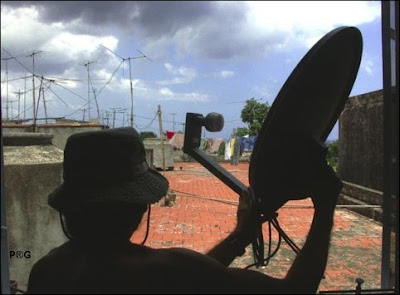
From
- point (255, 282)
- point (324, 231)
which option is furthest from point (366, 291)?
point (255, 282)

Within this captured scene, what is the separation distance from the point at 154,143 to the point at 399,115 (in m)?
18.2

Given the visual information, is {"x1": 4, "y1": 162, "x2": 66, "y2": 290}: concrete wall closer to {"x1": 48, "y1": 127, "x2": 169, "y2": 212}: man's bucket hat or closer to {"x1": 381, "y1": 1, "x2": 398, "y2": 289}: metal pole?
{"x1": 48, "y1": 127, "x2": 169, "y2": 212}: man's bucket hat

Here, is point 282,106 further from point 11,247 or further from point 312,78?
point 11,247

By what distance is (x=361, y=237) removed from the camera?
682 centimetres

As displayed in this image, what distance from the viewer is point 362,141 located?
9047 mm

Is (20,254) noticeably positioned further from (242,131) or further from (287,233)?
(242,131)

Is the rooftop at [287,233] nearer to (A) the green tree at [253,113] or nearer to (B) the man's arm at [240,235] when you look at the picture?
(B) the man's arm at [240,235]

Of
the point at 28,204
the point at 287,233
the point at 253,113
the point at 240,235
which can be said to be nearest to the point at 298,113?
the point at 240,235

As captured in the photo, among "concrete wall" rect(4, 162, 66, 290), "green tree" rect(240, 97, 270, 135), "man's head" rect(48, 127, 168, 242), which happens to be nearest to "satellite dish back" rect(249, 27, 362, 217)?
"man's head" rect(48, 127, 168, 242)

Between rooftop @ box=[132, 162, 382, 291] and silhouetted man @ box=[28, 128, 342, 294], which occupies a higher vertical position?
silhouetted man @ box=[28, 128, 342, 294]

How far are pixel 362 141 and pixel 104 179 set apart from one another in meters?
8.65

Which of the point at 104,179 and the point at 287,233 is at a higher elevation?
the point at 104,179

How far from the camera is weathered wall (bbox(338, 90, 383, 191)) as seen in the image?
8406 millimetres

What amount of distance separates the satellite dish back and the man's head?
328 mm
